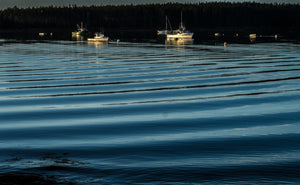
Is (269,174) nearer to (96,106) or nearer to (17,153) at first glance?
(17,153)

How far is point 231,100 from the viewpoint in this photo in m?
23.0

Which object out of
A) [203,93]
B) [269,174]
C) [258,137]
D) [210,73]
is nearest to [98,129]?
[258,137]

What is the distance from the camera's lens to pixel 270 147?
1370cm

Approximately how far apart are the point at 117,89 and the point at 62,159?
15666mm

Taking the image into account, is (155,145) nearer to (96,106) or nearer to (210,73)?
(96,106)

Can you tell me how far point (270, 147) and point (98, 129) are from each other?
5702mm

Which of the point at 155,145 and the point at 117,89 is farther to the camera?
the point at 117,89

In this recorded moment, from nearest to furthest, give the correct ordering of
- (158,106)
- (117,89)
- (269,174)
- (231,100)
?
1. (269,174)
2. (158,106)
3. (231,100)
4. (117,89)

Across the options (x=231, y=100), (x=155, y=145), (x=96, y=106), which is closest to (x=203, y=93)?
(x=231, y=100)

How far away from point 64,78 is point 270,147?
74.6 ft

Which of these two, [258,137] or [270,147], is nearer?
[270,147]

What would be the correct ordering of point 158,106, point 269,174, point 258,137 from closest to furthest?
1. point 269,174
2. point 258,137
3. point 158,106

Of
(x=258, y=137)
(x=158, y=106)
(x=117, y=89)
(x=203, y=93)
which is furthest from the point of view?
(x=117, y=89)

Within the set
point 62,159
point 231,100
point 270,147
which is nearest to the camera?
point 62,159
